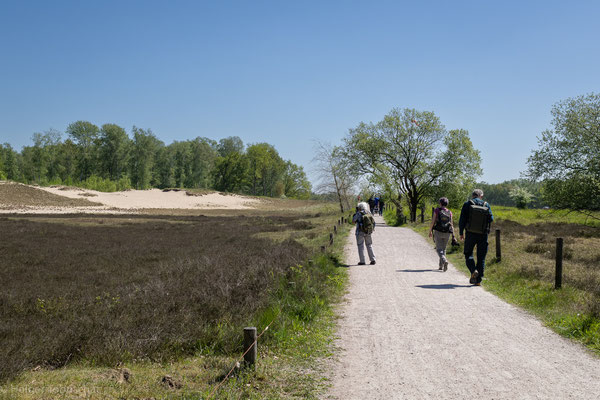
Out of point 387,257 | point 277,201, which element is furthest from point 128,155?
point 387,257

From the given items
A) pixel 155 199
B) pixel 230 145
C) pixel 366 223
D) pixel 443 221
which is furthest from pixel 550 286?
pixel 230 145

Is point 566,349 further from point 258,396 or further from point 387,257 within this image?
point 387,257

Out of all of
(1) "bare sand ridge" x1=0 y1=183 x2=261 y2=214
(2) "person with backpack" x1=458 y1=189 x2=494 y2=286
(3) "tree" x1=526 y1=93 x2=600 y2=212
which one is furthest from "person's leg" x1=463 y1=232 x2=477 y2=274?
(1) "bare sand ridge" x1=0 y1=183 x2=261 y2=214

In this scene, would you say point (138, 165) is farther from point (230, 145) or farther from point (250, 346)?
point (250, 346)

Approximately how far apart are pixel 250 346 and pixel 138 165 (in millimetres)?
113455

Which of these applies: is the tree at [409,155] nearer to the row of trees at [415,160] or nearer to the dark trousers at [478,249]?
the row of trees at [415,160]

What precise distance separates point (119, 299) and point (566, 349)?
8.53m

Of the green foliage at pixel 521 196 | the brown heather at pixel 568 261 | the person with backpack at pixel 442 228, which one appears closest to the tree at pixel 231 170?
the green foliage at pixel 521 196

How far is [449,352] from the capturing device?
6301 mm

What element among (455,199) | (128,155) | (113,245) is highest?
(128,155)

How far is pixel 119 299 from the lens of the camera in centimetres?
944

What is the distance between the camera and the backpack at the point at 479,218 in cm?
1116

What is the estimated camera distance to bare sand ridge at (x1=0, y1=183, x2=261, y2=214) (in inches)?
2451

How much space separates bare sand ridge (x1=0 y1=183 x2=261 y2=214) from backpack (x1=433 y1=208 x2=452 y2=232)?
5713 cm
